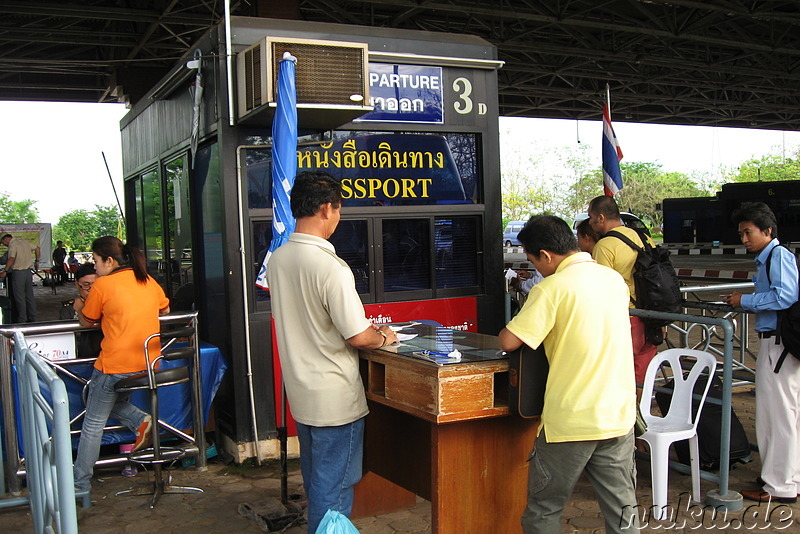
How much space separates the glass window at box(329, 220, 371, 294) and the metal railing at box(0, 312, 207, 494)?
4.11 ft

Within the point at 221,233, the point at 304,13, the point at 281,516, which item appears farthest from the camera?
the point at 304,13

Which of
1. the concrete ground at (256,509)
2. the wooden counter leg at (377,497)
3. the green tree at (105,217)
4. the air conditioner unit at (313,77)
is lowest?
the concrete ground at (256,509)

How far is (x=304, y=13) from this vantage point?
51.2 ft

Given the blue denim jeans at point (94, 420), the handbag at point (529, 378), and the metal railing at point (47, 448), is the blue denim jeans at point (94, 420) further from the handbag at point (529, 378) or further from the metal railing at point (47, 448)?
the handbag at point (529, 378)

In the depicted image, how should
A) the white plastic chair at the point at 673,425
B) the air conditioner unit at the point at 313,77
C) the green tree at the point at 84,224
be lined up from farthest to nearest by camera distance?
the green tree at the point at 84,224, the air conditioner unit at the point at 313,77, the white plastic chair at the point at 673,425

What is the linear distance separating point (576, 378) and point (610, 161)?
6.68 m

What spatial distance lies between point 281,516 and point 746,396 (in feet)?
17.0

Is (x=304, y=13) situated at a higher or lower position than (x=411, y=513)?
higher

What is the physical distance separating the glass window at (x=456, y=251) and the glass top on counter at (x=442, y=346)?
192 cm

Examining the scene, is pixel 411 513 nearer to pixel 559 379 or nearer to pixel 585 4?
pixel 559 379

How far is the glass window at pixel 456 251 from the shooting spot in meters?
6.39

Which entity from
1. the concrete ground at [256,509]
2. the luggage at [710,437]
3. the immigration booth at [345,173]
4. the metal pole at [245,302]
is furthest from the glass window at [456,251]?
the concrete ground at [256,509]

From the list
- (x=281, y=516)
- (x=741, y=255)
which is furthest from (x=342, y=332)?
(x=741, y=255)

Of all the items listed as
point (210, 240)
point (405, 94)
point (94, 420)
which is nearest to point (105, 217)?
point (210, 240)
